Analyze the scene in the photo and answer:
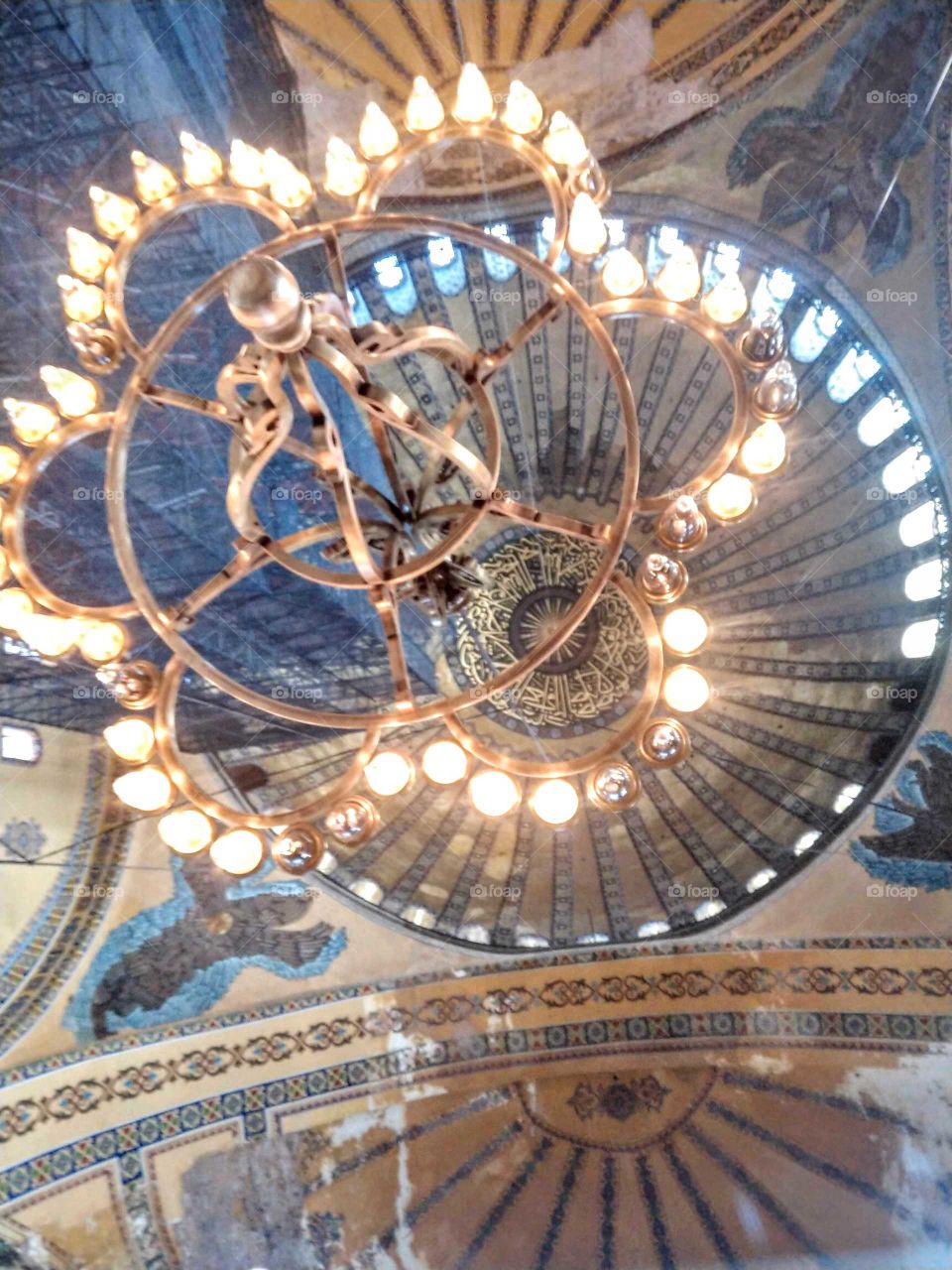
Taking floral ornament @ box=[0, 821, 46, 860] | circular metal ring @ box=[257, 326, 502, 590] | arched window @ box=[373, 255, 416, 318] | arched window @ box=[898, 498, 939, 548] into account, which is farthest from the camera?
arched window @ box=[373, 255, 416, 318]

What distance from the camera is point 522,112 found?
368 centimetres

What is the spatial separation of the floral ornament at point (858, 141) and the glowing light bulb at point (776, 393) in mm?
2942

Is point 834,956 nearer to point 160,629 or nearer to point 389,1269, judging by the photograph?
point 389,1269

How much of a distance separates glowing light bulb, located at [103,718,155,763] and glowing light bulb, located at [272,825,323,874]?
55 centimetres

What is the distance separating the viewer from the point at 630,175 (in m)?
6.17

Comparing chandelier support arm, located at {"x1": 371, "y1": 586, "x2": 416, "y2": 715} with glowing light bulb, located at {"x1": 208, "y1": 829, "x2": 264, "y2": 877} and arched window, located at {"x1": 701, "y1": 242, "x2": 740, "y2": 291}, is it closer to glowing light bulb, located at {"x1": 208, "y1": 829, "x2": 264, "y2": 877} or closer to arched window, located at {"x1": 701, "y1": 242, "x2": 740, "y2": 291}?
glowing light bulb, located at {"x1": 208, "y1": 829, "x2": 264, "y2": 877}

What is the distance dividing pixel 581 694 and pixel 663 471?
1.66 m

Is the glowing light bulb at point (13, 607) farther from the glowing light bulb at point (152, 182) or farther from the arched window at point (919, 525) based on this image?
the arched window at point (919, 525)

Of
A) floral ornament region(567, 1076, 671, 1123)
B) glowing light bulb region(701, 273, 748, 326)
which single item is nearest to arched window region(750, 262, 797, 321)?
glowing light bulb region(701, 273, 748, 326)

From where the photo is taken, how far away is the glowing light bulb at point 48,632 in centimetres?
357

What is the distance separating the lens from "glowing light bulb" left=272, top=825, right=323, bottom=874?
3.68 metres

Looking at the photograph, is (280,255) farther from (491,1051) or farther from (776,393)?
(491,1051)

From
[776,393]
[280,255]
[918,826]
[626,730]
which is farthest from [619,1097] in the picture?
[280,255]

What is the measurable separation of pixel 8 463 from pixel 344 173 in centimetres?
155
